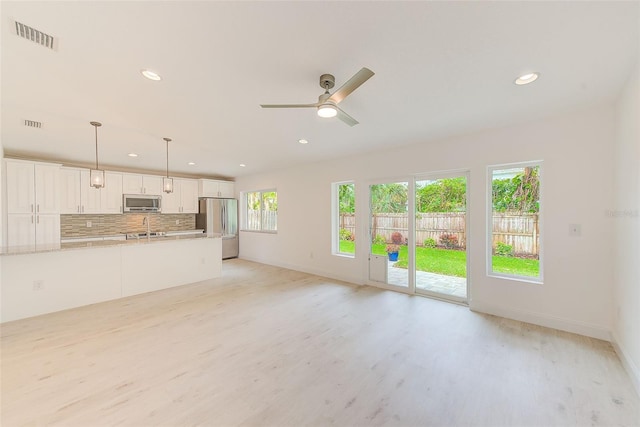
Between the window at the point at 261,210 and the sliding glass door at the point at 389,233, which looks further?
the window at the point at 261,210

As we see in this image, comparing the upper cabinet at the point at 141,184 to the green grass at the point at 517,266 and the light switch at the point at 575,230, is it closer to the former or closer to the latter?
the green grass at the point at 517,266

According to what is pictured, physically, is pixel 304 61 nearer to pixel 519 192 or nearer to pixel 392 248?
pixel 519 192

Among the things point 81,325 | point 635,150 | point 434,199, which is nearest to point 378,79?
point 635,150

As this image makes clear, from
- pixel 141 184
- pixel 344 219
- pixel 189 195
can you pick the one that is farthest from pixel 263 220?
pixel 141 184

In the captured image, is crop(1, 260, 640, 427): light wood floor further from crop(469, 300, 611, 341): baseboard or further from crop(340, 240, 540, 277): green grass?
crop(340, 240, 540, 277): green grass

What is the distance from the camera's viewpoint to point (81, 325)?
9.95 ft

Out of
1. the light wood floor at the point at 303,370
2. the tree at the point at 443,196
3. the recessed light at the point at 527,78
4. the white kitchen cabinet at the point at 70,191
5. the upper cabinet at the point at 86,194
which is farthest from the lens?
the upper cabinet at the point at 86,194

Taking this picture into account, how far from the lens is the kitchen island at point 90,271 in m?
3.21

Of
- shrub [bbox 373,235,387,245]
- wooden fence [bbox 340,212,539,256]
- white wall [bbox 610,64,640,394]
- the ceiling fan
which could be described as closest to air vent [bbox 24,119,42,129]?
the ceiling fan

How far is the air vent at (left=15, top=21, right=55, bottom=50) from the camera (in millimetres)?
1548

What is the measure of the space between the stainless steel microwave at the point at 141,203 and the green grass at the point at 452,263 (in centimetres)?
563

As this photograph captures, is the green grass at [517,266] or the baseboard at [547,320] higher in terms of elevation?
the green grass at [517,266]

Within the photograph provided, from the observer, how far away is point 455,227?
3.84 metres

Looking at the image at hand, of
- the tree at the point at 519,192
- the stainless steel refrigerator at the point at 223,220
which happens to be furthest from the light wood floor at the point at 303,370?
the stainless steel refrigerator at the point at 223,220
